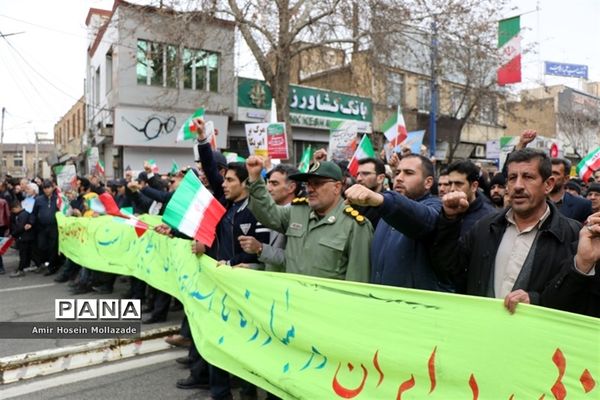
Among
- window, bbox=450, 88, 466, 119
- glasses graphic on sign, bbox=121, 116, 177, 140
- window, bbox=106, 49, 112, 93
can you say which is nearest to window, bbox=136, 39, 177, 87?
glasses graphic on sign, bbox=121, 116, 177, 140

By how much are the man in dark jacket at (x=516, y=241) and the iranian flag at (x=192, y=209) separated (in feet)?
6.03

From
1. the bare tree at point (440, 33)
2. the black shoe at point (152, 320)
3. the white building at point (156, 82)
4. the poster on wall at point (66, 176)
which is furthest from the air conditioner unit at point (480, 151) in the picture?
the black shoe at point (152, 320)

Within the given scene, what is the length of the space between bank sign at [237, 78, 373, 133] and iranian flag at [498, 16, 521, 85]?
686 cm

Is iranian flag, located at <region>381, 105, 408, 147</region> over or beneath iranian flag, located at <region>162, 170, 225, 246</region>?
over

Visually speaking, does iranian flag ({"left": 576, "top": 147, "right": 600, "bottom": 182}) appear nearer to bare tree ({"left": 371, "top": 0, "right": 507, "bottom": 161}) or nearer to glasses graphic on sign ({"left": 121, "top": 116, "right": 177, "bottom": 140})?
bare tree ({"left": 371, "top": 0, "right": 507, "bottom": 161})

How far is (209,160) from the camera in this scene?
3980mm

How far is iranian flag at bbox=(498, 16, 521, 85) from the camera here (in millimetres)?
12273

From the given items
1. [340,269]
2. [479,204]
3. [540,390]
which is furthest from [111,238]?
Answer: [540,390]

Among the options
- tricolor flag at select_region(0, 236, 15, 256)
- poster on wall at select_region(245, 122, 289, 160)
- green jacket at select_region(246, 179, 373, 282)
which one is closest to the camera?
green jacket at select_region(246, 179, 373, 282)

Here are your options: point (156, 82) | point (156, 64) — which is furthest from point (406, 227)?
point (156, 82)

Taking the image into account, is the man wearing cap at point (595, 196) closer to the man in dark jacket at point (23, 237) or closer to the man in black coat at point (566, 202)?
the man in black coat at point (566, 202)

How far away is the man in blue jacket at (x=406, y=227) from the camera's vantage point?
2402mm

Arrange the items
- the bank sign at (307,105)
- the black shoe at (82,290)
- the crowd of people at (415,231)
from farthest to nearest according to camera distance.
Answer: the bank sign at (307,105)
the black shoe at (82,290)
the crowd of people at (415,231)

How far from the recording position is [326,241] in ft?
10.3
